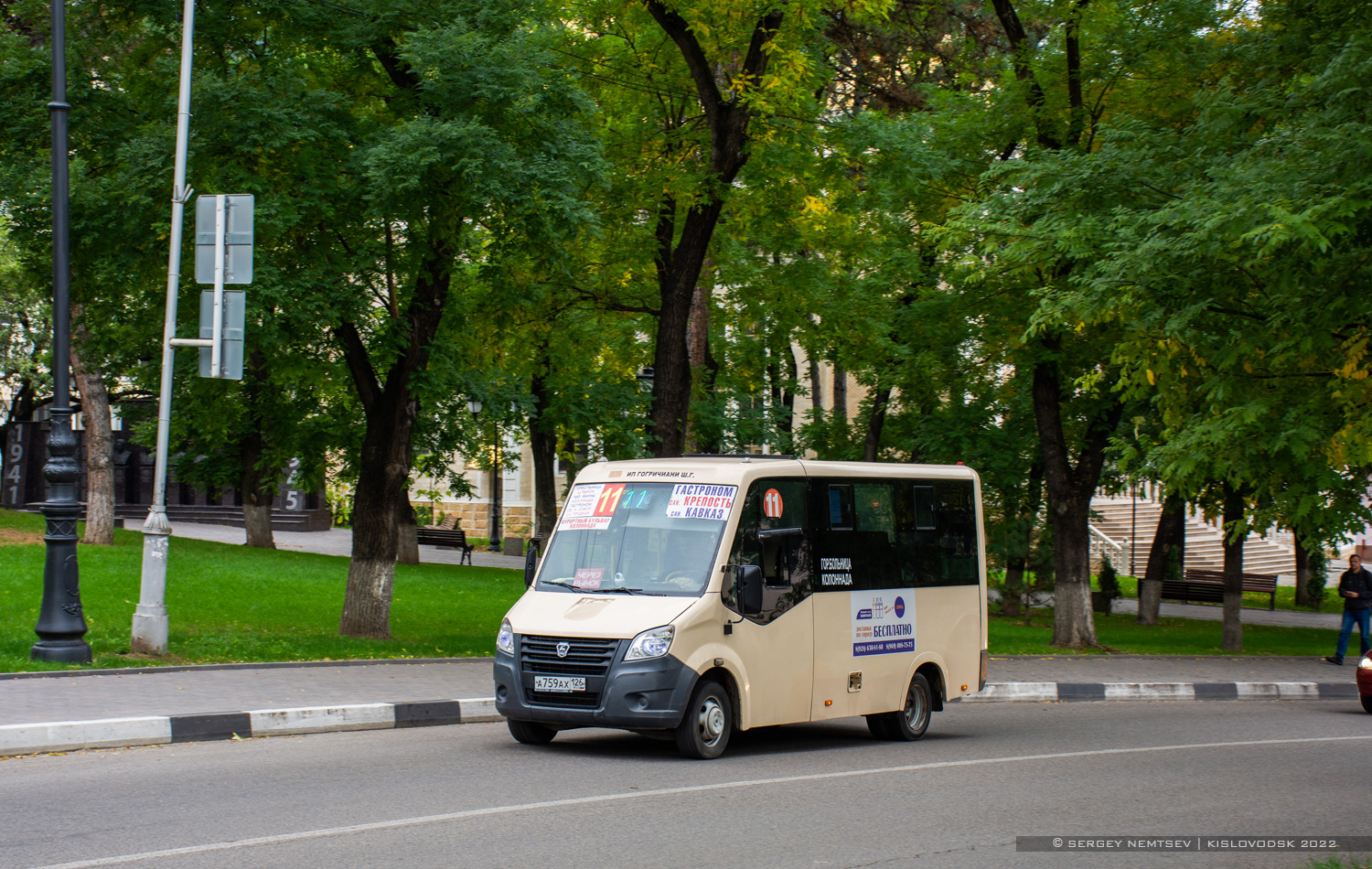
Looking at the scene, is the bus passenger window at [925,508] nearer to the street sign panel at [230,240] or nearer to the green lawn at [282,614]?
the green lawn at [282,614]

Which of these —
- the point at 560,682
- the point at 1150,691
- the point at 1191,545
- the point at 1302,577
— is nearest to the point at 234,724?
the point at 560,682

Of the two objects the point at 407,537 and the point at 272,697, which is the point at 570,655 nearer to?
the point at 272,697

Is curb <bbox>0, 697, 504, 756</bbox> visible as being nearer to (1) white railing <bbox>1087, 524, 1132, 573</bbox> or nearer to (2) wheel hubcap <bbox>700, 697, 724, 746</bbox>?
(2) wheel hubcap <bbox>700, 697, 724, 746</bbox>

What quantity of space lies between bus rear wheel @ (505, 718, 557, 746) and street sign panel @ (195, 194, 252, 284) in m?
5.58

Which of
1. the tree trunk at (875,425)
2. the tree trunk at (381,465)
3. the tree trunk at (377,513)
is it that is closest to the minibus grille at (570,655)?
the tree trunk at (381,465)

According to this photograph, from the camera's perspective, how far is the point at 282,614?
20.2m

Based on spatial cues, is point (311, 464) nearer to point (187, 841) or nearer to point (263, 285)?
point (263, 285)

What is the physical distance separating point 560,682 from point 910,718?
13.3 ft

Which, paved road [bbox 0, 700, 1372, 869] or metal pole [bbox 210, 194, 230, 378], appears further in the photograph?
metal pole [bbox 210, 194, 230, 378]

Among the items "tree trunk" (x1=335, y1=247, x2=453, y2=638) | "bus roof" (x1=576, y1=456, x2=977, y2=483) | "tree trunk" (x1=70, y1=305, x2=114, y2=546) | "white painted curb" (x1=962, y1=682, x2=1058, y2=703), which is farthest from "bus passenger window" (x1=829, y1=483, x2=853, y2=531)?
"tree trunk" (x1=70, y1=305, x2=114, y2=546)

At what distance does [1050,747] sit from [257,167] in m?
10.2

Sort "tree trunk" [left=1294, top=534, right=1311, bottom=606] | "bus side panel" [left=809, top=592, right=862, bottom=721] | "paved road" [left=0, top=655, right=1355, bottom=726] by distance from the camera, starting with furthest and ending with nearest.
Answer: "tree trunk" [left=1294, top=534, right=1311, bottom=606] < "bus side panel" [left=809, top=592, right=862, bottom=721] < "paved road" [left=0, top=655, right=1355, bottom=726]

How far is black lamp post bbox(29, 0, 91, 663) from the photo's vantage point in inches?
493

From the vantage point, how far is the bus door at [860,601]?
11.2m
